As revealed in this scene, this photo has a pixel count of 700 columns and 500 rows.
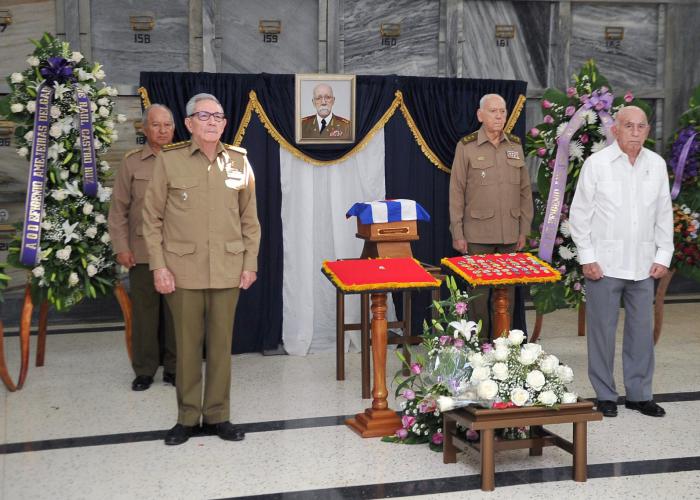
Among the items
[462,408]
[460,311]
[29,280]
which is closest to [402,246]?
[460,311]

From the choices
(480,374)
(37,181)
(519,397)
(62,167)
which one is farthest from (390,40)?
(519,397)

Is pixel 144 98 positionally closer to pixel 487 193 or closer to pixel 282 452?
pixel 487 193

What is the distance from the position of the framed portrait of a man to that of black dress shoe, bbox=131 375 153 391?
181 centimetres

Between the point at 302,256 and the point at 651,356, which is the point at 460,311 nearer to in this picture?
the point at 651,356

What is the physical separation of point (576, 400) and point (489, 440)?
16.5 inches

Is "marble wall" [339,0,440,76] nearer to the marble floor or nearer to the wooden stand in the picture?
the marble floor

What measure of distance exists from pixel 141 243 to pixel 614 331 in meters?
2.67

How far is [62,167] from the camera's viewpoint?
17.5ft

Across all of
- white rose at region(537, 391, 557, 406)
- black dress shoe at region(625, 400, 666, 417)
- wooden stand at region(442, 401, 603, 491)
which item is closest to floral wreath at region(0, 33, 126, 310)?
wooden stand at region(442, 401, 603, 491)

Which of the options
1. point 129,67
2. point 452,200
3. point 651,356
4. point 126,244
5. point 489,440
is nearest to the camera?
point 489,440

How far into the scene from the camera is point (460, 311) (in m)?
3.95

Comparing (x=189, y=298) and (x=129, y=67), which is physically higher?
(x=129, y=67)

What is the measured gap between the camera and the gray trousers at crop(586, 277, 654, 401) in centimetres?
455

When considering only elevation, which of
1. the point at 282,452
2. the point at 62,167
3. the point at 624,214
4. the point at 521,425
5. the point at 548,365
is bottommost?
the point at 282,452
